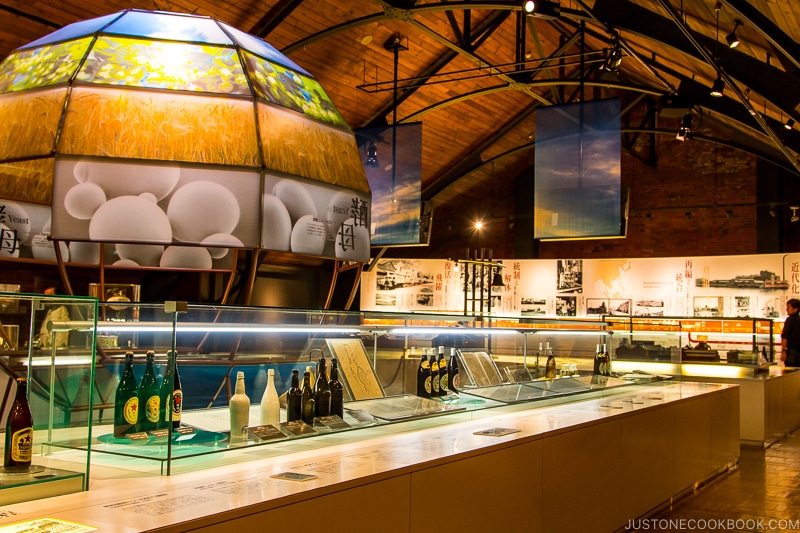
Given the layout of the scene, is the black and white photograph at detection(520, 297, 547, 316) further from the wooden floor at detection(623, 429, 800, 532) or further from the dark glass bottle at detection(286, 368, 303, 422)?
the dark glass bottle at detection(286, 368, 303, 422)

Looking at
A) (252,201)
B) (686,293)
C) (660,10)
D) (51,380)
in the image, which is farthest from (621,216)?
(51,380)

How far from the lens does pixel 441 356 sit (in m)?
4.00

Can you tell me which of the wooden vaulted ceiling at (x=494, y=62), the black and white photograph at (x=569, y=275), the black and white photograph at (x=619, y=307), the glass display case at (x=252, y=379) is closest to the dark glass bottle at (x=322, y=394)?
the glass display case at (x=252, y=379)

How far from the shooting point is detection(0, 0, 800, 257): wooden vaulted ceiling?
813cm

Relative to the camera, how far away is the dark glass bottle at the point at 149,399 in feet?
7.99

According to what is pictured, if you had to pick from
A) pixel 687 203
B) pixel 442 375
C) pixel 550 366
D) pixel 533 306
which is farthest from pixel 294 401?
pixel 687 203

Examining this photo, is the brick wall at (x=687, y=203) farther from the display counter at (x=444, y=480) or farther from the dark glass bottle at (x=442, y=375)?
the dark glass bottle at (x=442, y=375)

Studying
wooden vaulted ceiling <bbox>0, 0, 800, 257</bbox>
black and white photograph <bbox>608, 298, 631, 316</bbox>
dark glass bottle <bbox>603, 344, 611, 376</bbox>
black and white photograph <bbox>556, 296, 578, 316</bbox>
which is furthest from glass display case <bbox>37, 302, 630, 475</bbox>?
black and white photograph <bbox>556, 296, 578, 316</bbox>

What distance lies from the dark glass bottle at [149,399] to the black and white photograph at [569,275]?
14.1 m

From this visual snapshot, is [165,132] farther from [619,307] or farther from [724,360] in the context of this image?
[619,307]

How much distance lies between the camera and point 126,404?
246 cm

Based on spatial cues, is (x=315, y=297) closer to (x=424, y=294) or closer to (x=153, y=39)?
(x=424, y=294)

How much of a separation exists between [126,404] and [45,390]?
255 mm

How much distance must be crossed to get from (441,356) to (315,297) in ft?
45.4
